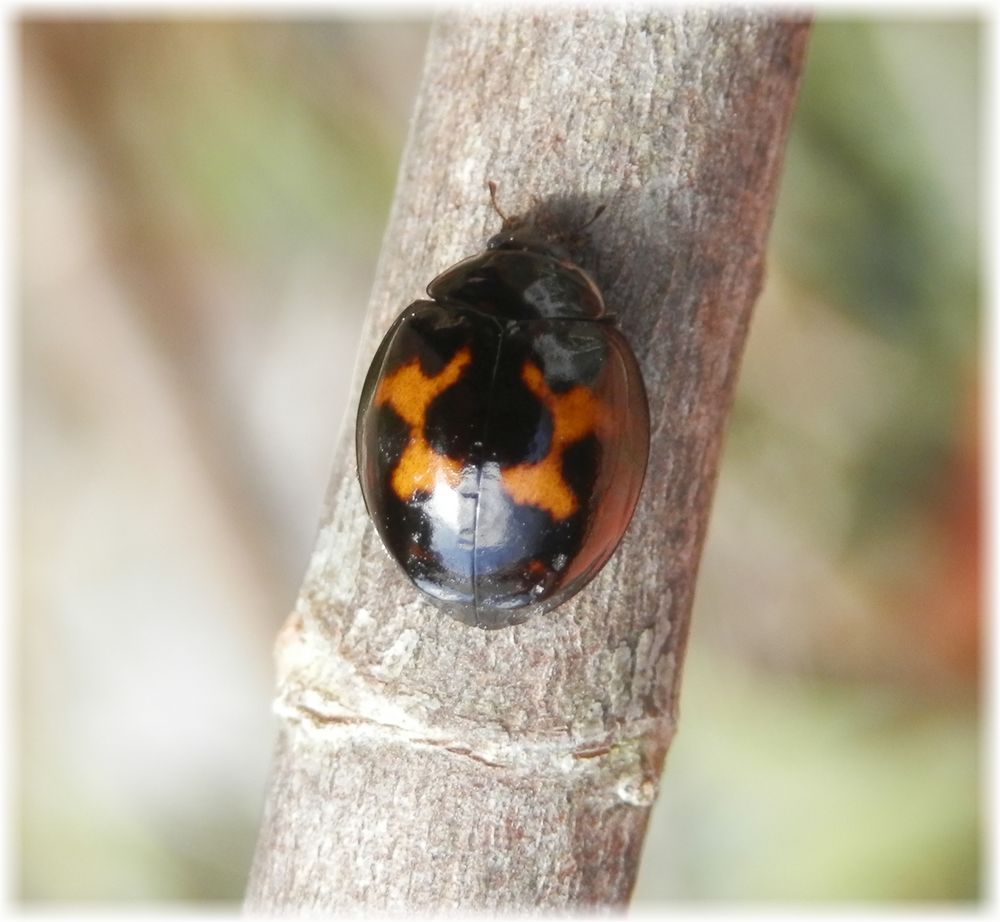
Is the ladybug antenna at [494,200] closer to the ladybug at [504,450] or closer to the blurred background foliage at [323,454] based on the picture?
the ladybug at [504,450]

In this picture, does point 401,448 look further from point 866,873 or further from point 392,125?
point 866,873

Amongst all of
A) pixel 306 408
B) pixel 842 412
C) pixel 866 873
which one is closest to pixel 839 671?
pixel 866 873

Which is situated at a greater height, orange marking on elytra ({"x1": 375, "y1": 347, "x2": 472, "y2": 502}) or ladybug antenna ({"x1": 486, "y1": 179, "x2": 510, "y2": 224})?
ladybug antenna ({"x1": 486, "y1": 179, "x2": 510, "y2": 224})

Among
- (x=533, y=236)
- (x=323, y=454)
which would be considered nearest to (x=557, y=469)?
(x=533, y=236)

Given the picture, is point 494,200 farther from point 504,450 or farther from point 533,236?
point 504,450

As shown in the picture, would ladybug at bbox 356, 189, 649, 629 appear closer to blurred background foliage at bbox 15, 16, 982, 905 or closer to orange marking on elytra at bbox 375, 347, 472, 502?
orange marking on elytra at bbox 375, 347, 472, 502

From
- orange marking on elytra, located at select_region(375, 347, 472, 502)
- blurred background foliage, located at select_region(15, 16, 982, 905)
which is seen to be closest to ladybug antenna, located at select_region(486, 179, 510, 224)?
orange marking on elytra, located at select_region(375, 347, 472, 502)
